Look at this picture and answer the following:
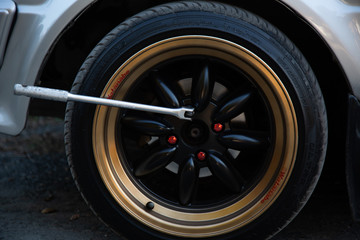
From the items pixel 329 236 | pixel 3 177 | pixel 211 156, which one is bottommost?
pixel 3 177

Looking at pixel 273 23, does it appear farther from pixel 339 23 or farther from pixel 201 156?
pixel 201 156

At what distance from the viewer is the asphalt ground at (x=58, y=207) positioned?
6.59 feet

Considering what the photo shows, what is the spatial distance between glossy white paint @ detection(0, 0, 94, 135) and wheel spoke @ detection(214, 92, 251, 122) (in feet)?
2.29

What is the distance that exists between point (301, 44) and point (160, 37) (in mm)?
698

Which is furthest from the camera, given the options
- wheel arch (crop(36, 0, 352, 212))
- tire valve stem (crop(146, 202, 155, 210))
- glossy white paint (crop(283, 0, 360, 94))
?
wheel arch (crop(36, 0, 352, 212))

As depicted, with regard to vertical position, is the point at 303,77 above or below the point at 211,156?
above

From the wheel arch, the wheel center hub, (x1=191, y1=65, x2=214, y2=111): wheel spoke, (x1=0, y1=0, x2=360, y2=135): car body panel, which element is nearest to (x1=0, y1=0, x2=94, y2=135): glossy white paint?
(x1=0, y1=0, x2=360, y2=135): car body panel

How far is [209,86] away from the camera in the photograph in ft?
5.98

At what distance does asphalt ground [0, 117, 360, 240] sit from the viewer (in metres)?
2.01

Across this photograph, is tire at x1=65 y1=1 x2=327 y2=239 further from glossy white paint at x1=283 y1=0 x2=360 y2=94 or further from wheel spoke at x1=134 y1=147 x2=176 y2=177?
glossy white paint at x1=283 y1=0 x2=360 y2=94

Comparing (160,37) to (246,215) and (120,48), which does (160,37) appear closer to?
(120,48)

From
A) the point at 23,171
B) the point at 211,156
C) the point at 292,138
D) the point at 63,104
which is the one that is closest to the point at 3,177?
the point at 23,171

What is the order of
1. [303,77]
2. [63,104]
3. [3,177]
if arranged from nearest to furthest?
[303,77] → [63,104] → [3,177]

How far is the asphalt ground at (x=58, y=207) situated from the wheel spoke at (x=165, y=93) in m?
0.64
